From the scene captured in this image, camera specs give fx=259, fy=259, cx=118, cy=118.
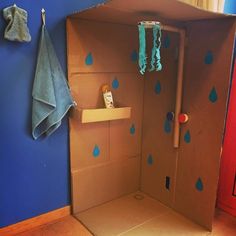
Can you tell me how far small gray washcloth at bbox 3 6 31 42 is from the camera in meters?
1.42

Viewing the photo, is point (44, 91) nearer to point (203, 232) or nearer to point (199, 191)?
point (199, 191)

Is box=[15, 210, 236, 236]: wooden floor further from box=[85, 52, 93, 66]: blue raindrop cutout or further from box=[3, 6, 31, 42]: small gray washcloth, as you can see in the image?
box=[3, 6, 31, 42]: small gray washcloth

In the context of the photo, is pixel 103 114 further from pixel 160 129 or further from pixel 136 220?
pixel 136 220

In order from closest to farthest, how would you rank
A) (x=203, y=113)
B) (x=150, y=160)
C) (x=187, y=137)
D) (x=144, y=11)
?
(x=144, y=11) < (x=203, y=113) < (x=187, y=137) < (x=150, y=160)

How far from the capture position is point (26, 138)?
5.42 ft

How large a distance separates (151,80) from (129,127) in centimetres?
42

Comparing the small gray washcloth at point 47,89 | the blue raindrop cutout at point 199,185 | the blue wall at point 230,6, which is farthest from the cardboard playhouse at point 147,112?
the blue wall at point 230,6

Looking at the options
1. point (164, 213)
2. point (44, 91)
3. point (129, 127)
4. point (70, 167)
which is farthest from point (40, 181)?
point (164, 213)

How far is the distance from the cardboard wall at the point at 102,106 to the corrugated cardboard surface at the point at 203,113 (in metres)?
0.45

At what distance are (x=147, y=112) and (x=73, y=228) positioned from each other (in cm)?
105

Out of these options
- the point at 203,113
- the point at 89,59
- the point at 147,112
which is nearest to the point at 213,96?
the point at 203,113

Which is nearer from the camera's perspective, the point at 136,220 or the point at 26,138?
the point at 26,138

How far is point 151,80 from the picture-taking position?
207 centimetres

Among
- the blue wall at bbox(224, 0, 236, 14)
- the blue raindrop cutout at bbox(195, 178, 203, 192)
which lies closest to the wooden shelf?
the blue raindrop cutout at bbox(195, 178, 203, 192)
